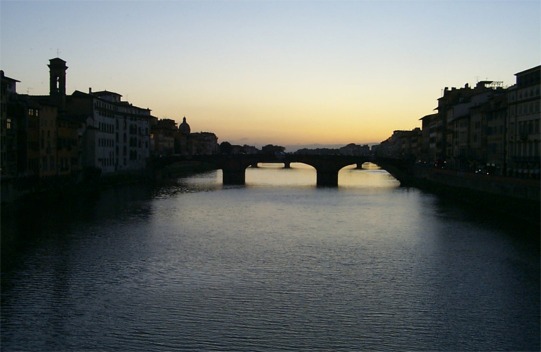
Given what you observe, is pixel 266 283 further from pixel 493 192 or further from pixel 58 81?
pixel 58 81

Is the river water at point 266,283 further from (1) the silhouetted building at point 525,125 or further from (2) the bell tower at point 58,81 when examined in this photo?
(2) the bell tower at point 58,81

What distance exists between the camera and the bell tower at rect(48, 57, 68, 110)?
227ft

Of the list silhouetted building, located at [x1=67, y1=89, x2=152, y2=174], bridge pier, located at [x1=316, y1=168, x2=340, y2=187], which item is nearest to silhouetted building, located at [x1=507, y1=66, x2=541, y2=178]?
bridge pier, located at [x1=316, y1=168, x2=340, y2=187]

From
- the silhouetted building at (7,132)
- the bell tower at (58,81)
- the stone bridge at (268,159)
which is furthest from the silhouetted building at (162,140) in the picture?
the silhouetted building at (7,132)

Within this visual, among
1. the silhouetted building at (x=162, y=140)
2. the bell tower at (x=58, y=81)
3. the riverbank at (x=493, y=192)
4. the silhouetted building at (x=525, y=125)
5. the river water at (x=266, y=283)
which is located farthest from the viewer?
the silhouetted building at (x=162, y=140)

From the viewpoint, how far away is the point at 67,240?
107 feet

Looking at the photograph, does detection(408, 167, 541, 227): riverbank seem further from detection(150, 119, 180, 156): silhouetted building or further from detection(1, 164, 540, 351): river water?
detection(150, 119, 180, 156): silhouetted building

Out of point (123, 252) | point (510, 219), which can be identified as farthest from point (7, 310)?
point (510, 219)

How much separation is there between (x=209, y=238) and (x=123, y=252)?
19.6 ft

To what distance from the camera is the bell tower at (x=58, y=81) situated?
69312 millimetres

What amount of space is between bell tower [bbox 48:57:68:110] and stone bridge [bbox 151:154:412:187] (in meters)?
23.3

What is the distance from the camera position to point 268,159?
308 ft

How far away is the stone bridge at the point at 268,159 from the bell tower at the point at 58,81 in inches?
916

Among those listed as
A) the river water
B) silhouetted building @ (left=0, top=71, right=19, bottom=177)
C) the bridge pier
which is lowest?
the river water
